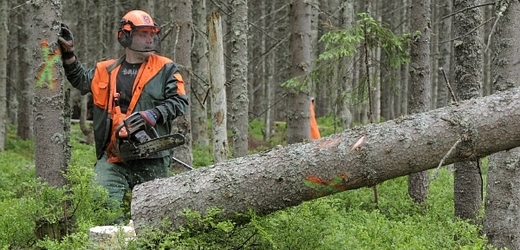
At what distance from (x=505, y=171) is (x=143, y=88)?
11.6 feet

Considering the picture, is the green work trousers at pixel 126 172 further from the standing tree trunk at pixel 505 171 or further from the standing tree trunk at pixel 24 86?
the standing tree trunk at pixel 24 86

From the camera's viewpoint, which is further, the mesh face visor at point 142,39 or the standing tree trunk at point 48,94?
the mesh face visor at point 142,39

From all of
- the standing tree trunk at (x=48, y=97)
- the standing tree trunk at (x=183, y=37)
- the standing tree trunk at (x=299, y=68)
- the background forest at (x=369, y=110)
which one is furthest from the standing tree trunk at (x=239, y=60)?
the standing tree trunk at (x=48, y=97)

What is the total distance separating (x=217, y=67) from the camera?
725 centimetres

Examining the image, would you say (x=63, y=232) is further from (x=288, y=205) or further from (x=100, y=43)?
(x=100, y=43)

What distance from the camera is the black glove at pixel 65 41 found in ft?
16.2

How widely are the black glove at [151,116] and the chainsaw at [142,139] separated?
32 millimetres

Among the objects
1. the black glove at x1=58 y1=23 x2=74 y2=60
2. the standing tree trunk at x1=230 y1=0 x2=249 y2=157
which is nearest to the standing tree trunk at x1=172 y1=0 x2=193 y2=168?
the standing tree trunk at x1=230 y1=0 x2=249 y2=157

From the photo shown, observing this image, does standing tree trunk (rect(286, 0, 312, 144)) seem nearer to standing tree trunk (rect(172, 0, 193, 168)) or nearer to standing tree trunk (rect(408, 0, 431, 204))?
standing tree trunk (rect(408, 0, 431, 204))

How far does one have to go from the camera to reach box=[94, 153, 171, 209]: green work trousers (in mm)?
5262

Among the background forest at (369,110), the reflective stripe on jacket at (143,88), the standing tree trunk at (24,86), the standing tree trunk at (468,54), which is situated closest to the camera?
the background forest at (369,110)

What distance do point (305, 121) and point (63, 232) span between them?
5517mm

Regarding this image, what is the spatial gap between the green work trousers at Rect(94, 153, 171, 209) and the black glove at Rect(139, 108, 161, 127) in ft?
1.89

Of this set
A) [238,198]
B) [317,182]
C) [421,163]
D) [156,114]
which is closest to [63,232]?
[156,114]
